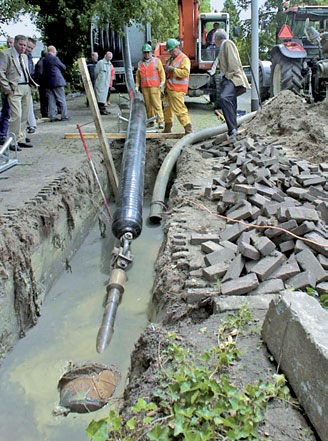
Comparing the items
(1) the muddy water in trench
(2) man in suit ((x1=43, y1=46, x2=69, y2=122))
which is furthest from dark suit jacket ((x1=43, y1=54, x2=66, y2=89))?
(1) the muddy water in trench

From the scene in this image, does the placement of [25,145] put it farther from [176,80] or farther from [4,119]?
[176,80]

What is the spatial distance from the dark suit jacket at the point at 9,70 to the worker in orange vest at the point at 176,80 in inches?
112

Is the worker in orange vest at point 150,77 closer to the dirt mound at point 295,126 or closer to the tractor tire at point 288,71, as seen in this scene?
the dirt mound at point 295,126

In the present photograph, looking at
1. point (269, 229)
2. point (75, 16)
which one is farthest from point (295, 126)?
point (75, 16)

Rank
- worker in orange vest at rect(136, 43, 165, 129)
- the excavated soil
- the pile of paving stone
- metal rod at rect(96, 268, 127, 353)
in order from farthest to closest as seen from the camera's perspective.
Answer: worker in orange vest at rect(136, 43, 165, 129) < metal rod at rect(96, 268, 127, 353) < the pile of paving stone < the excavated soil

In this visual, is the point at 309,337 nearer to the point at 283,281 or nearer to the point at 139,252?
the point at 283,281

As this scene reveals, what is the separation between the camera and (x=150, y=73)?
10.3m

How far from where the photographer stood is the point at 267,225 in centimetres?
446

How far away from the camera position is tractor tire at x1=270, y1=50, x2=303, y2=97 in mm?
10883

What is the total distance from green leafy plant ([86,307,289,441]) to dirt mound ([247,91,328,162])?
535cm

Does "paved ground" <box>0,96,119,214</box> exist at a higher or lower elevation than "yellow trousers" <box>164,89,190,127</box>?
lower

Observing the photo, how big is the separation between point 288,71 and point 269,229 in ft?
25.7

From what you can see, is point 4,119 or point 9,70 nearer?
point 9,70

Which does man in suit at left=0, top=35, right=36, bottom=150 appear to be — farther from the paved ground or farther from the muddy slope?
the muddy slope
